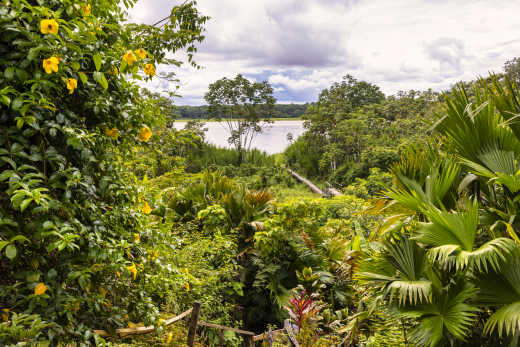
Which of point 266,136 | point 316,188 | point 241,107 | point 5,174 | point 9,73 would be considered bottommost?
point 316,188

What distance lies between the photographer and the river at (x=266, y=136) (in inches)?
836

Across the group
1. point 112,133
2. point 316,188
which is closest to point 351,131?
point 316,188

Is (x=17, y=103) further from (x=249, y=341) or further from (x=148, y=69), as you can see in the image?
(x=249, y=341)

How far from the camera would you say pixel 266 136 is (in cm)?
2383

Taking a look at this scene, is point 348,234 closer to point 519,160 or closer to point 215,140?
point 519,160

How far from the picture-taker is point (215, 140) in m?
21.5

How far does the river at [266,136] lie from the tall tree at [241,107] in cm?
60

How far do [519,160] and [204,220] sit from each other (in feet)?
12.5

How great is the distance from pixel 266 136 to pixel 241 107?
12.6 feet

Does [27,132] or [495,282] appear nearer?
[27,132]

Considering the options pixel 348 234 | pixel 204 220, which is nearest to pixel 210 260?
pixel 204 220

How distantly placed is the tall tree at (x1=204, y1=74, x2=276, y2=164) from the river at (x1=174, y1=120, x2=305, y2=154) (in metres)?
0.60

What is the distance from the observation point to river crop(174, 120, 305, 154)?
836 inches

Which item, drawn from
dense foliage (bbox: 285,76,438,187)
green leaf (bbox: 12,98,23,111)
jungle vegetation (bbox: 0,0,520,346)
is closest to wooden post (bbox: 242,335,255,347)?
jungle vegetation (bbox: 0,0,520,346)
